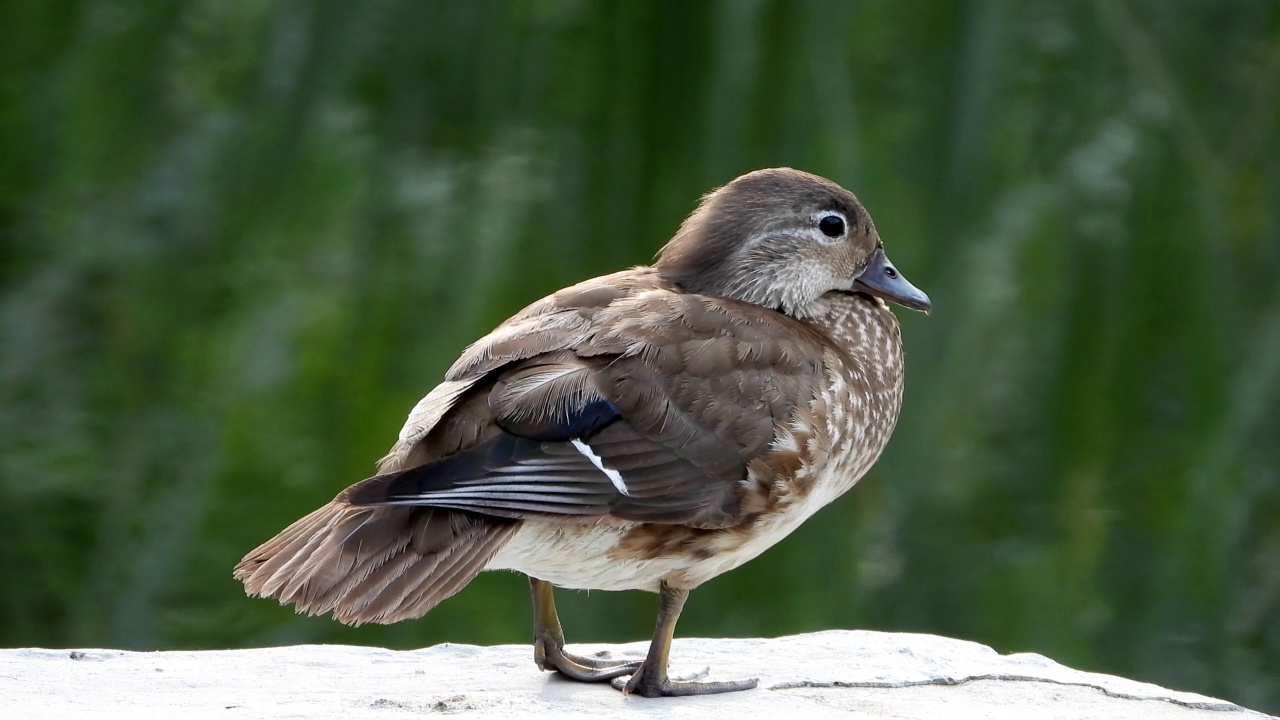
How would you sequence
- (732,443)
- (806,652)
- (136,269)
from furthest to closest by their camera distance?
(136,269) → (806,652) → (732,443)

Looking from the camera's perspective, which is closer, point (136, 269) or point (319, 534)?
point (319, 534)

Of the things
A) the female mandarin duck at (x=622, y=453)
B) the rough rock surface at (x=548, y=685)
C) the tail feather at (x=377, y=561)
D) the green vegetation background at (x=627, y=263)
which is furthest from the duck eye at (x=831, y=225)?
the tail feather at (x=377, y=561)

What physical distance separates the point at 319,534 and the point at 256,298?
3.46ft

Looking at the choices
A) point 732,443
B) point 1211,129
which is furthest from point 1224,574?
point 732,443

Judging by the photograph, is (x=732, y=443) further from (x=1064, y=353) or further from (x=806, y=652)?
(x=1064, y=353)

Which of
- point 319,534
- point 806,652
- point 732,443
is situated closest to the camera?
point 319,534

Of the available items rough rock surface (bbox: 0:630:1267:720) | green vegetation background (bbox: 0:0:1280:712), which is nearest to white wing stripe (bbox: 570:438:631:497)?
rough rock surface (bbox: 0:630:1267:720)

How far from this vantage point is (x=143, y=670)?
1996mm

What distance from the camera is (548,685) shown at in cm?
201

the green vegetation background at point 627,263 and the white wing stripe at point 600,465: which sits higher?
the green vegetation background at point 627,263

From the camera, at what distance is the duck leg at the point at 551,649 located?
2.05m

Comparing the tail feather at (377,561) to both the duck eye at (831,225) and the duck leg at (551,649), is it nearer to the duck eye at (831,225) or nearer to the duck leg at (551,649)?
the duck leg at (551,649)

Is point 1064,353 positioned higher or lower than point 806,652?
higher

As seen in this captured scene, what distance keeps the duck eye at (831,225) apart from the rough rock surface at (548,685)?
0.58 m
